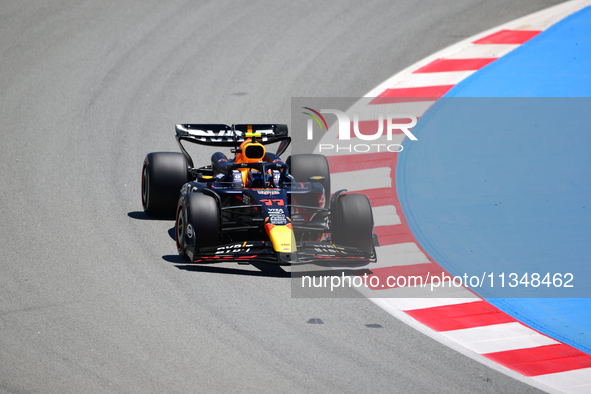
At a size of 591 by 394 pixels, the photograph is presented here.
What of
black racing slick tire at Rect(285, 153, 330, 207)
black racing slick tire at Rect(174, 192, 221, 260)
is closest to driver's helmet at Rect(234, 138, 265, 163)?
black racing slick tire at Rect(285, 153, 330, 207)

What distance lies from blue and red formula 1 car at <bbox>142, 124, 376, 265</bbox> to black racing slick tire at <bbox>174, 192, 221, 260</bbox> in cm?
1

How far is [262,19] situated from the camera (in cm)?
1759

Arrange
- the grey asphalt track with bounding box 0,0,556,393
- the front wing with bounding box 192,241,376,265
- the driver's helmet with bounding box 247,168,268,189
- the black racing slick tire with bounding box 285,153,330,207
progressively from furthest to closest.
Result: the black racing slick tire with bounding box 285,153,330,207
the driver's helmet with bounding box 247,168,268,189
the front wing with bounding box 192,241,376,265
the grey asphalt track with bounding box 0,0,556,393

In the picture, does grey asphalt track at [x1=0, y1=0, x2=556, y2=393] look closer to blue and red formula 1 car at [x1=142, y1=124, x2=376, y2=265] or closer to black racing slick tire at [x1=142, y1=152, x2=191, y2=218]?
black racing slick tire at [x1=142, y1=152, x2=191, y2=218]

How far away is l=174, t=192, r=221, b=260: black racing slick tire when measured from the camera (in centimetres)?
866

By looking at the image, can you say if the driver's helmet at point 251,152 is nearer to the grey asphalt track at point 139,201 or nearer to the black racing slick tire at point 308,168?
the black racing slick tire at point 308,168

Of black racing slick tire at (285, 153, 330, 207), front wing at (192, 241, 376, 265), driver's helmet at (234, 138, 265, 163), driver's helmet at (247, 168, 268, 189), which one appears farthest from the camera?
black racing slick tire at (285, 153, 330, 207)

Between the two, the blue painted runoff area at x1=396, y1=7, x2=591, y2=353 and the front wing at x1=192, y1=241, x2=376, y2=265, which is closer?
the front wing at x1=192, y1=241, x2=376, y2=265

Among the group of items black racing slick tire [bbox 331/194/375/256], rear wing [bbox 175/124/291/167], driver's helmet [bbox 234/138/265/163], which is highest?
rear wing [bbox 175/124/291/167]

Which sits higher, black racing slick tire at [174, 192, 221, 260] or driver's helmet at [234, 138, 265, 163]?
driver's helmet at [234, 138, 265, 163]

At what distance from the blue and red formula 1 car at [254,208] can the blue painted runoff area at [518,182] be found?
57.5 inches

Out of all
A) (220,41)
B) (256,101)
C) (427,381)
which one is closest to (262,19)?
(220,41)

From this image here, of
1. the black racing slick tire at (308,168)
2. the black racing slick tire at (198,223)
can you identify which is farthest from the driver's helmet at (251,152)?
the black racing slick tire at (198,223)

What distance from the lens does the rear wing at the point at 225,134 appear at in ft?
36.2
